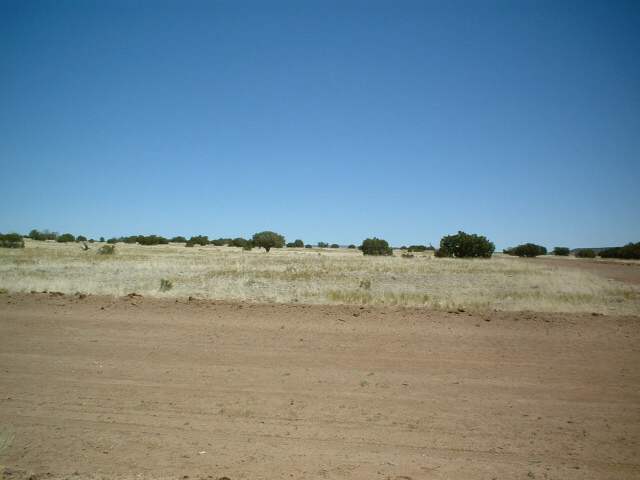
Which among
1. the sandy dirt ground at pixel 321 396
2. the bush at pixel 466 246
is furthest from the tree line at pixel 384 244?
the sandy dirt ground at pixel 321 396

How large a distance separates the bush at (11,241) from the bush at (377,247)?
4643 centimetres

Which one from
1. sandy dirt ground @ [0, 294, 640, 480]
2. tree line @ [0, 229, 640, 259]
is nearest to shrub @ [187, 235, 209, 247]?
tree line @ [0, 229, 640, 259]

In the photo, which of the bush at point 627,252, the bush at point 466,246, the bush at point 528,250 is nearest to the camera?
the bush at point 466,246

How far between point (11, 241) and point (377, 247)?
49.3 meters

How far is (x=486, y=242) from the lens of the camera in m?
58.6

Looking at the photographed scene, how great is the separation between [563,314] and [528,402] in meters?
5.77

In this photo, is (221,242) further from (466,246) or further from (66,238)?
(466,246)

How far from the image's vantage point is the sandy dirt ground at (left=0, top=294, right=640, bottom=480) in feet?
15.6

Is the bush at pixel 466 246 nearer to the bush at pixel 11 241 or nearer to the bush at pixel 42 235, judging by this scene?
the bush at pixel 11 241

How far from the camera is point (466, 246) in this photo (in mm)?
58469

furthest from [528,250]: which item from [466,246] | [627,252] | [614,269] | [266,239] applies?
[266,239]

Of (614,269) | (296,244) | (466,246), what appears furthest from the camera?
(296,244)

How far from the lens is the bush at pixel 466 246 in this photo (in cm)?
5806

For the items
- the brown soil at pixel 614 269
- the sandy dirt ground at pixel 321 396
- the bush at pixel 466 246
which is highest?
the bush at pixel 466 246
